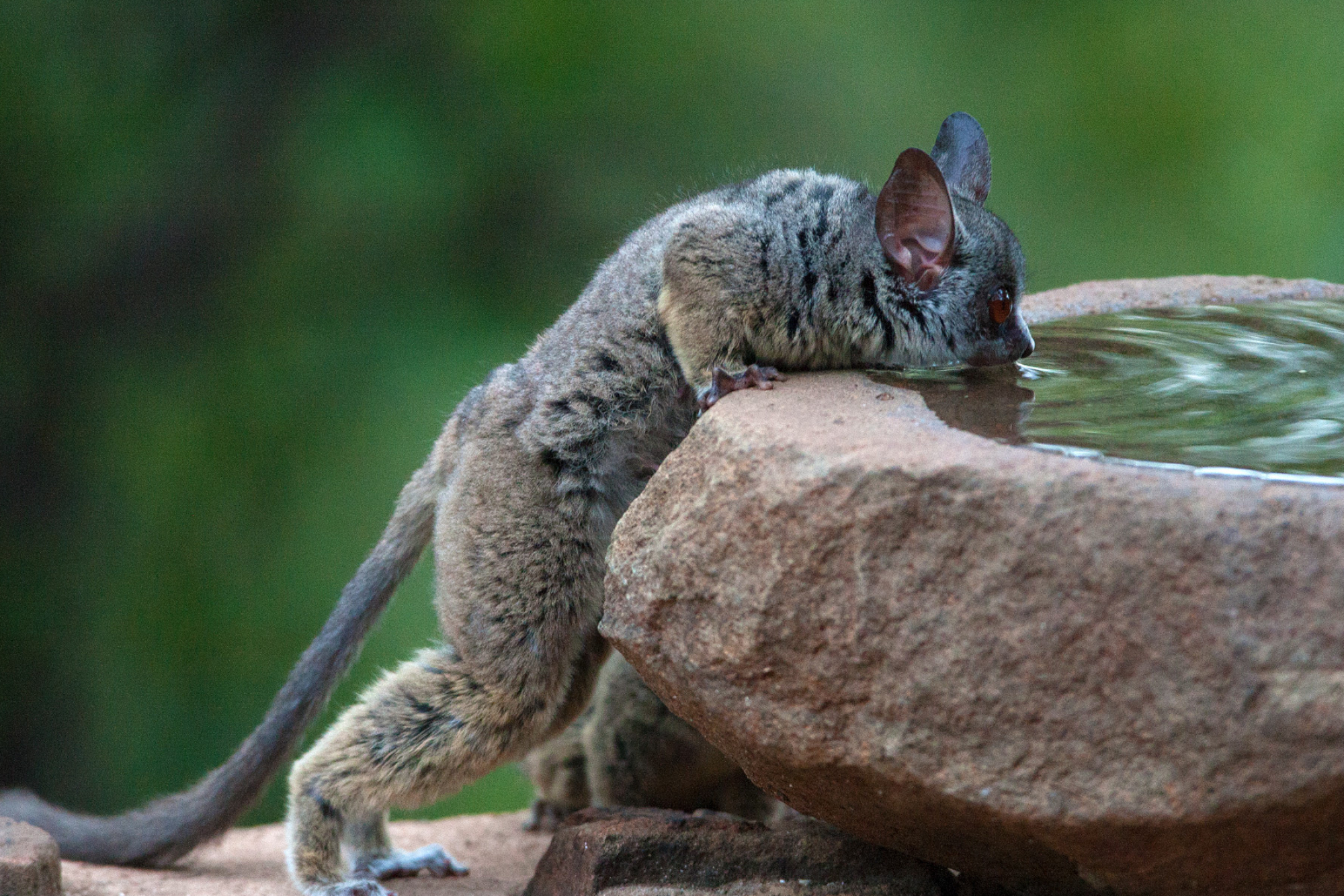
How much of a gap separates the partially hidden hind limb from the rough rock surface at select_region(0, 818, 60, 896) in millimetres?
658

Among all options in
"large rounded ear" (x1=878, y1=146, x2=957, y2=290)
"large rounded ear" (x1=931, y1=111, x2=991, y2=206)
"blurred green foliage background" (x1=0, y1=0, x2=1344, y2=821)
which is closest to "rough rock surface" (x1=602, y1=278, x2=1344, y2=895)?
"large rounded ear" (x1=878, y1=146, x2=957, y2=290)

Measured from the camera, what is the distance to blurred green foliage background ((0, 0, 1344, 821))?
780cm

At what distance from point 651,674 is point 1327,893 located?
1.46 meters

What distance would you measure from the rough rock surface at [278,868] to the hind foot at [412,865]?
1.1 inches

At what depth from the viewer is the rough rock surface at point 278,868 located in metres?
4.10

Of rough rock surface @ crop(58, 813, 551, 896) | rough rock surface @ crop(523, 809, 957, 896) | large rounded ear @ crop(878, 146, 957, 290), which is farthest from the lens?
rough rock surface @ crop(58, 813, 551, 896)

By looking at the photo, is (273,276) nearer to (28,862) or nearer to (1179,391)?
(28,862)

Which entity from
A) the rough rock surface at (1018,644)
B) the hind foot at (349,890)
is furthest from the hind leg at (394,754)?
the rough rock surface at (1018,644)

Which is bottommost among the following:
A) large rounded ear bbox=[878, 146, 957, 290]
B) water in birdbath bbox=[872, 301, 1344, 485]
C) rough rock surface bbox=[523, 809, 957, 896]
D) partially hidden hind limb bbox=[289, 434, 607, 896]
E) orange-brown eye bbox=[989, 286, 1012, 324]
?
rough rock surface bbox=[523, 809, 957, 896]

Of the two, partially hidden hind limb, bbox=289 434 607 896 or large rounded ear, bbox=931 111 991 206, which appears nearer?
partially hidden hind limb, bbox=289 434 607 896

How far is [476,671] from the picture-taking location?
151 inches

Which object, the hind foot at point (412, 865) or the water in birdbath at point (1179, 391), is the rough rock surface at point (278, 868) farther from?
the water in birdbath at point (1179, 391)

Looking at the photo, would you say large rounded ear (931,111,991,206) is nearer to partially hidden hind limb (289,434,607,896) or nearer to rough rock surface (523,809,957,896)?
partially hidden hind limb (289,434,607,896)

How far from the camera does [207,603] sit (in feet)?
26.5
